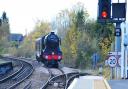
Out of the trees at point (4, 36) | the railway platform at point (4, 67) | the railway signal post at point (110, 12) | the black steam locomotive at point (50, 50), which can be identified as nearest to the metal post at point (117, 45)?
the railway signal post at point (110, 12)

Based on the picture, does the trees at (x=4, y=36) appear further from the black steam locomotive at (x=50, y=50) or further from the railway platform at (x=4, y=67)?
the railway platform at (x=4, y=67)

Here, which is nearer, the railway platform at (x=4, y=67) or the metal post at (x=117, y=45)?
the metal post at (x=117, y=45)

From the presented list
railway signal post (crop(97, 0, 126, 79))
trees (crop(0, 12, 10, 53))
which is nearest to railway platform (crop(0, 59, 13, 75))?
railway signal post (crop(97, 0, 126, 79))

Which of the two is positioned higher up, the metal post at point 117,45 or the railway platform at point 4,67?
the metal post at point 117,45

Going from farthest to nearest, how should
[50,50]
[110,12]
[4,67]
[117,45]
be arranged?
[50,50]
[4,67]
[117,45]
[110,12]

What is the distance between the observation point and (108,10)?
1845cm

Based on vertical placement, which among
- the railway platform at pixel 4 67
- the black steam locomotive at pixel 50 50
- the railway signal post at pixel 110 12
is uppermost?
the railway signal post at pixel 110 12

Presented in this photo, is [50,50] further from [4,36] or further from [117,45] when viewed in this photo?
[4,36]

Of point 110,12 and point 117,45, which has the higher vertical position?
point 110,12

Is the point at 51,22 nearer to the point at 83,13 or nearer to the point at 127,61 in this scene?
the point at 83,13

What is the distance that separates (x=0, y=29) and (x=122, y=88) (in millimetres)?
116350

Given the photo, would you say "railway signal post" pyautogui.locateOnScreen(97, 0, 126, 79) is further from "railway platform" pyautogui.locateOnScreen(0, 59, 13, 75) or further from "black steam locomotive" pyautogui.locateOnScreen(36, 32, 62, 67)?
"black steam locomotive" pyautogui.locateOnScreen(36, 32, 62, 67)

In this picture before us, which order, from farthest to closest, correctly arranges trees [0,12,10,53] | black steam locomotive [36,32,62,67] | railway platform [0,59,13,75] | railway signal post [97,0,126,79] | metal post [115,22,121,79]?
trees [0,12,10,53], black steam locomotive [36,32,62,67], railway platform [0,59,13,75], metal post [115,22,121,79], railway signal post [97,0,126,79]

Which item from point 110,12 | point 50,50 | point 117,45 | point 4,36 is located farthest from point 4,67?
point 4,36
